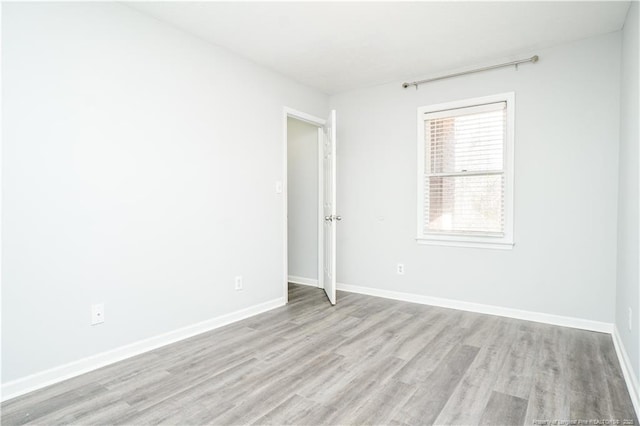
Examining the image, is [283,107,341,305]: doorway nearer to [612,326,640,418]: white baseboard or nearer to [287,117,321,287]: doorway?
[287,117,321,287]: doorway

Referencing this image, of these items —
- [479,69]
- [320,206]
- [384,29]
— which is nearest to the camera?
[384,29]

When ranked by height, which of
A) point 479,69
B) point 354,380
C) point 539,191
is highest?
point 479,69

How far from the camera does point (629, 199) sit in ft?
7.88

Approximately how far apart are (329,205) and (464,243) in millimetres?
1503

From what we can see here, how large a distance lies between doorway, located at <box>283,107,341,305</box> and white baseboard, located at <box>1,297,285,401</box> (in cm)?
131

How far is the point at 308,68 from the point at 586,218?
115 inches

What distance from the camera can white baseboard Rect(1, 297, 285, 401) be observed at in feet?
6.78

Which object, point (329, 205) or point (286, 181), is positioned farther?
point (329, 205)

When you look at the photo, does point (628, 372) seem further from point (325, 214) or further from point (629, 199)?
point (325, 214)

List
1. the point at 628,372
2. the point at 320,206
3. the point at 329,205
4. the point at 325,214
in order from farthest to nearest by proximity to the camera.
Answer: the point at 320,206
the point at 325,214
the point at 329,205
the point at 628,372

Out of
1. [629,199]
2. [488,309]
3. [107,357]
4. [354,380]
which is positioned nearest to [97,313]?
[107,357]

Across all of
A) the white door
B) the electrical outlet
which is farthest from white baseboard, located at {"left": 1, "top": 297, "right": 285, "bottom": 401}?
the white door

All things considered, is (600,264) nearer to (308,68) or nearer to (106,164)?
(308,68)

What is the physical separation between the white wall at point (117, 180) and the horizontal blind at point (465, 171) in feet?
6.15
